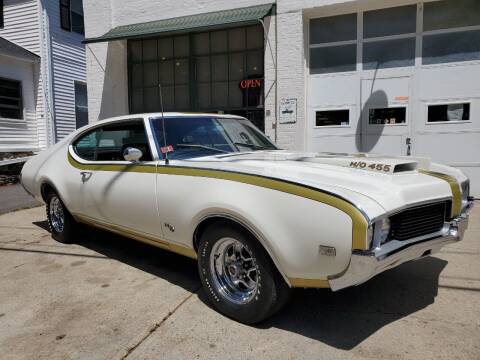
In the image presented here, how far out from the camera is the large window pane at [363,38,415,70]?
8.55 m

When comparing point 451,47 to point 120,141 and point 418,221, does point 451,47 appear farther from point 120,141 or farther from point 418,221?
point 120,141

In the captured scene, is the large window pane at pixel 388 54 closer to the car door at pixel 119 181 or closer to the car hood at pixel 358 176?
the car hood at pixel 358 176

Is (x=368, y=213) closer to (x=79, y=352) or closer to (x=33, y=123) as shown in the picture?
(x=79, y=352)

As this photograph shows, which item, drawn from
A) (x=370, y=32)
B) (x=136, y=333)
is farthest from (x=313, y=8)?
(x=136, y=333)

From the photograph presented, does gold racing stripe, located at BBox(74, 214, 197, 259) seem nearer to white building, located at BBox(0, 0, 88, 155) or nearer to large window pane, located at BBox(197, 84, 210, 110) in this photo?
large window pane, located at BBox(197, 84, 210, 110)

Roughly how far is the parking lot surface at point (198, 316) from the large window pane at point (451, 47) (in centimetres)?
503

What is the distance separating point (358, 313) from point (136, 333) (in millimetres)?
1651

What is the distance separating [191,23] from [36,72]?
26.7 feet

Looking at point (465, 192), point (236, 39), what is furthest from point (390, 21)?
point (465, 192)

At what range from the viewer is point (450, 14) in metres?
8.23

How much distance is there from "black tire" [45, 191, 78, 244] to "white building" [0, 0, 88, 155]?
10.2 meters

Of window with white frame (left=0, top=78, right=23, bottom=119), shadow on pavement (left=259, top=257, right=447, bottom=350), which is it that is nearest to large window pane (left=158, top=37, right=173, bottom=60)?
window with white frame (left=0, top=78, right=23, bottom=119)

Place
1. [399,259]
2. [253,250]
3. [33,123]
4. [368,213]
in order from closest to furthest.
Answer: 1. [368,213]
2. [399,259]
3. [253,250]
4. [33,123]

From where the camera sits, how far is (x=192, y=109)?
10773 millimetres
